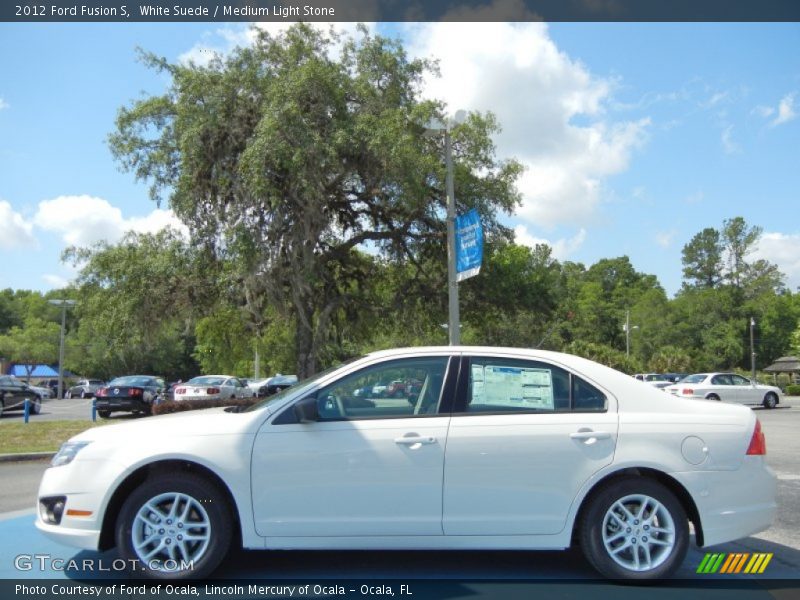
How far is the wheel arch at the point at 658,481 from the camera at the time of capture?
4.64 meters

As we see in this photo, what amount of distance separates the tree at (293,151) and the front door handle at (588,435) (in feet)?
40.4

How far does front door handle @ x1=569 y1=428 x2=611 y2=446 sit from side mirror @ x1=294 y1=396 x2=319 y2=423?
1.76 metres

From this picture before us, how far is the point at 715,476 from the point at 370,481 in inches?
93.6

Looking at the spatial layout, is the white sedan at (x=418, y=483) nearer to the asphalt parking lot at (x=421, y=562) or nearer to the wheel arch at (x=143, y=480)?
the wheel arch at (x=143, y=480)

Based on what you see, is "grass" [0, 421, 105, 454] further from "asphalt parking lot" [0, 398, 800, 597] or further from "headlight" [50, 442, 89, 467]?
"headlight" [50, 442, 89, 467]

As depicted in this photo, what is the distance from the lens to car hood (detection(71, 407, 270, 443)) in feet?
15.2

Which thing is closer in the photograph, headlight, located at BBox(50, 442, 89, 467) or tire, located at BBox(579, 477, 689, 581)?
tire, located at BBox(579, 477, 689, 581)

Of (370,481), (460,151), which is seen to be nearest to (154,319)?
(460,151)

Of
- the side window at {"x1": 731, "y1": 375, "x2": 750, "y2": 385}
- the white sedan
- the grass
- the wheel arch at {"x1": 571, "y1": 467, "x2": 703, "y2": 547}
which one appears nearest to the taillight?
the white sedan

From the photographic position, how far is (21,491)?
8422mm

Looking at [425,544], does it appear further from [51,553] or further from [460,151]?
[460,151]

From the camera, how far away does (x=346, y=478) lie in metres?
4.52

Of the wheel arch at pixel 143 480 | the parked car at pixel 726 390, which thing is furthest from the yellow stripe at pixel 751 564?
the parked car at pixel 726 390

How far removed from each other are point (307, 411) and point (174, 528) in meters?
1.18
